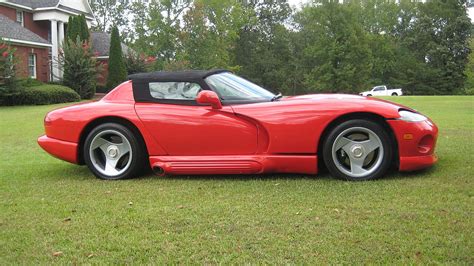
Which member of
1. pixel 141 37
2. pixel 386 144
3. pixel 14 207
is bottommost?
pixel 14 207

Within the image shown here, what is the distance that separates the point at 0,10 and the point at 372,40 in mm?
42940

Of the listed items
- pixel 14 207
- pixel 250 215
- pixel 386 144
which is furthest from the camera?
pixel 386 144

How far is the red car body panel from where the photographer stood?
473cm

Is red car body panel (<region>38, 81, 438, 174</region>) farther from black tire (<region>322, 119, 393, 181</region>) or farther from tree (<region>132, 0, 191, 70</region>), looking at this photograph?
tree (<region>132, 0, 191, 70</region>)

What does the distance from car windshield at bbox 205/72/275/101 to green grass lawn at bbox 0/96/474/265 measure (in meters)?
0.87

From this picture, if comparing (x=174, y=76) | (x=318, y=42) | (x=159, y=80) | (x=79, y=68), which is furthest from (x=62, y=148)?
(x=318, y=42)

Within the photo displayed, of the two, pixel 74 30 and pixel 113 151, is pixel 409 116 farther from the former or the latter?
pixel 74 30

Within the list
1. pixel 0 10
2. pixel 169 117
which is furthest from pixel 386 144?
pixel 0 10

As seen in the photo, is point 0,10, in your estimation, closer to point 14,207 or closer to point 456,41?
point 14,207

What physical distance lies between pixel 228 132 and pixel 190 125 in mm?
419

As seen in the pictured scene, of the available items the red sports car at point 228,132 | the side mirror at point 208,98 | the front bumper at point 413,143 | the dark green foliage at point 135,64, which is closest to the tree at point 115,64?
the dark green foliage at point 135,64

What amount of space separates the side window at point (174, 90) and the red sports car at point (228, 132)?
11 mm

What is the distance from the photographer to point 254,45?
62.9 metres

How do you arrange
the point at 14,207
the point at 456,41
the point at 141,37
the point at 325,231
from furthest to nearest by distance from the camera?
the point at 456,41 < the point at 141,37 < the point at 14,207 < the point at 325,231
